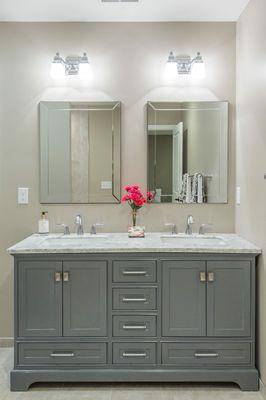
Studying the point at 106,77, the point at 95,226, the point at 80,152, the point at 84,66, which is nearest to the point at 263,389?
the point at 95,226


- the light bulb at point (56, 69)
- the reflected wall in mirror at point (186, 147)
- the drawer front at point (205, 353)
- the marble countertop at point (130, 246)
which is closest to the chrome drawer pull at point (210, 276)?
the marble countertop at point (130, 246)

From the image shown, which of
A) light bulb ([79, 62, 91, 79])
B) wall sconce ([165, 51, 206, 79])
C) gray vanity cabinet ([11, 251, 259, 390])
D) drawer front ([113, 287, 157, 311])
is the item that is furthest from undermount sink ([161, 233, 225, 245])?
light bulb ([79, 62, 91, 79])

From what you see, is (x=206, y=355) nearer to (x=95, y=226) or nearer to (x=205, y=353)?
(x=205, y=353)

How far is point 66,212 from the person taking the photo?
10.2 ft

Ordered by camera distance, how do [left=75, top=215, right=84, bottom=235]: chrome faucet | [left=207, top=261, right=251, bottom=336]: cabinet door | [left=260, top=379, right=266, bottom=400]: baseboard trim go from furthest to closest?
[left=75, top=215, right=84, bottom=235]: chrome faucet < [left=207, top=261, right=251, bottom=336]: cabinet door < [left=260, top=379, right=266, bottom=400]: baseboard trim

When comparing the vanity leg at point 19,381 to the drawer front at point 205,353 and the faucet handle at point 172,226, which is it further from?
the faucet handle at point 172,226

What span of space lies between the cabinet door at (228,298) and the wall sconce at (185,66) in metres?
1.44

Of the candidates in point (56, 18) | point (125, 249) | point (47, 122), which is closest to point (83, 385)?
point (125, 249)

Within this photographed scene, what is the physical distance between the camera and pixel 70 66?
3004mm

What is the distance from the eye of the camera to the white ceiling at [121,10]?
2.75 m

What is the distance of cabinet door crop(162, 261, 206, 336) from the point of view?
2498 mm

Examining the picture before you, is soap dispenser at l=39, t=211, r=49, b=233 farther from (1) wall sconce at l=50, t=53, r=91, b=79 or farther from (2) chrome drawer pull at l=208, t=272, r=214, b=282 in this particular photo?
(2) chrome drawer pull at l=208, t=272, r=214, b=282

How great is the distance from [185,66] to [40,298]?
196 centimetres

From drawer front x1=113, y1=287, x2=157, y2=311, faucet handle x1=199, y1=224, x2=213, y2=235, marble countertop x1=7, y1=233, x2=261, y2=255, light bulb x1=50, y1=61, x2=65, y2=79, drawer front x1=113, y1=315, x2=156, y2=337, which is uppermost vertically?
light bulb x1=50, y1=61, x2=65, y2=79
